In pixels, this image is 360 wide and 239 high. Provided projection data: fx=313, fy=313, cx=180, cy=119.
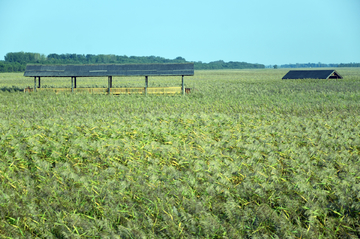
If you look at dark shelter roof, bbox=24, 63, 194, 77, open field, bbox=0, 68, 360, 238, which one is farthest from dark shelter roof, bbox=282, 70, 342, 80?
open field, bbox=0, 68, 360, 238

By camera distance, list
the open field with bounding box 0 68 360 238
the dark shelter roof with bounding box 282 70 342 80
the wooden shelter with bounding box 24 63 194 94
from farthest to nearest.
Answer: the dark shelter roof with bounding box 282 70 342 80
the wooden shelter with bounding box 24 63 194 94
the open field with bounding box 0 68 360 238

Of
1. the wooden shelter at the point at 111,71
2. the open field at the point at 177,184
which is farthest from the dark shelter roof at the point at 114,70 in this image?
the open field at the point at 177,184

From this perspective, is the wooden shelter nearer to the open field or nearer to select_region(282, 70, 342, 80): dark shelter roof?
the open field

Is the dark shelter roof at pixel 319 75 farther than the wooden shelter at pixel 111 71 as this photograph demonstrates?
Yes

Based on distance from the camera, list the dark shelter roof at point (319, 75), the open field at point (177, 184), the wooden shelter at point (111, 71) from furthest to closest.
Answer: the dark shelter roof at point (319, 75)
the wooden shelter at point (111, 71)
the open field at point (177, 184)

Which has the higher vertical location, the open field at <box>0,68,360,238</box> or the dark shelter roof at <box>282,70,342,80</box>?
the dark shelter roof at <box>282,70,342,80</box>

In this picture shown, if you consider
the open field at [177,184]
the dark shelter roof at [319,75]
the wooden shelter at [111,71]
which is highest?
the dark shelter roof at [319,75]

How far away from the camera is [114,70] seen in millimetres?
34844

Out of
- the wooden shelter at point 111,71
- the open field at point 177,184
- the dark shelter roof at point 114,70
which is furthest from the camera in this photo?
the dark shelter roof at point 114,70

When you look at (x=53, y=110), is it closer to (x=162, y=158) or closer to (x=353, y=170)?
(x=162, y=158)

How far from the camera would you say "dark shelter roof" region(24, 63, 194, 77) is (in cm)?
3369

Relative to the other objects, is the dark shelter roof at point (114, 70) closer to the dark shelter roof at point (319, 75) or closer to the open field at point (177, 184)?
the open field at point (177, 184)

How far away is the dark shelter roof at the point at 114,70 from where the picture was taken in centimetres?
3369

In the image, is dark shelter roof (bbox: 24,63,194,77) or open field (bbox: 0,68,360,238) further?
dark shelter roof (bbox: 24,63,194,77)
